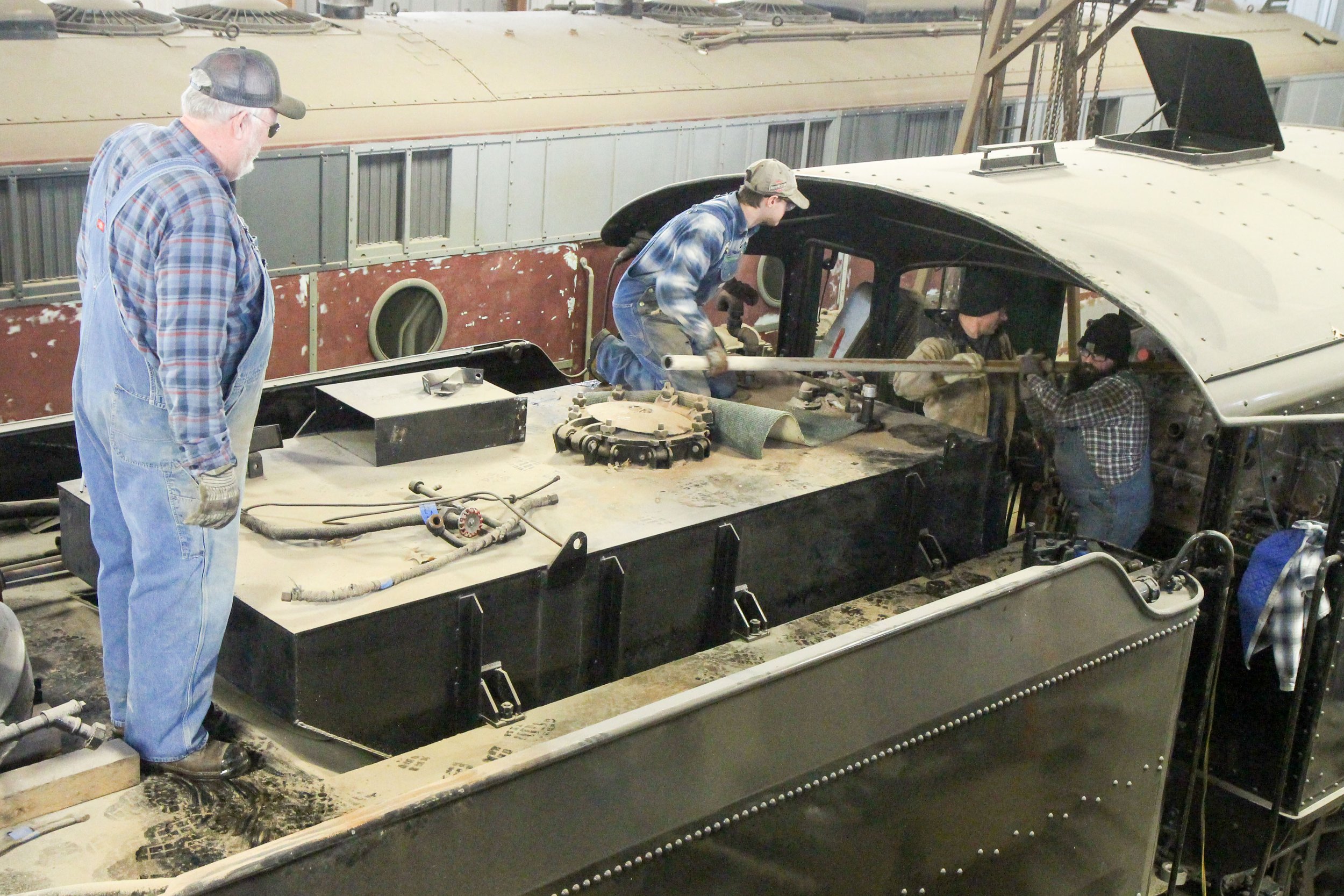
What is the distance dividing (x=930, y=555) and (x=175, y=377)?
3.49 metres

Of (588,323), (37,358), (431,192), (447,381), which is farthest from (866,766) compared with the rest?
(588,323)

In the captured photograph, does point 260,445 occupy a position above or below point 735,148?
below

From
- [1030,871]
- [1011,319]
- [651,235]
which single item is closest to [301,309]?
[651,235]

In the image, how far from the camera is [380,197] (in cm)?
982

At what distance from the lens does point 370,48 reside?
34.6ft

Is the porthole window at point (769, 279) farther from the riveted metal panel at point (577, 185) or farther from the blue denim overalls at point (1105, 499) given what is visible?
the blue denim overalls at point (1105, 499)

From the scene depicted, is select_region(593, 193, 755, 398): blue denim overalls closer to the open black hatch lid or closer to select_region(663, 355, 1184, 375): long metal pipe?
select_region(663, 355, 1184, 375): long metal pipe

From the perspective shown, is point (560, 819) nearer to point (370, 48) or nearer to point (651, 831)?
point (651, 831)

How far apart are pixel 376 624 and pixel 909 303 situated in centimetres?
426

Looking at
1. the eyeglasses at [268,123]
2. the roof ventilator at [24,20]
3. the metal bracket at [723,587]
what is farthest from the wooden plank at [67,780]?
the roof ventilator at [24,20]

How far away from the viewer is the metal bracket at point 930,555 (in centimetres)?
588

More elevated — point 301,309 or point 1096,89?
point 1096,89

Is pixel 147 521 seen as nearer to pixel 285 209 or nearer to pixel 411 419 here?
pixel 411 419

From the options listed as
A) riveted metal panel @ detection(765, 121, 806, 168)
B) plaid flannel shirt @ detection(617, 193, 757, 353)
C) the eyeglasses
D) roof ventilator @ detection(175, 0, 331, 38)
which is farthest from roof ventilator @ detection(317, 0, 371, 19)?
the eyeglasses
